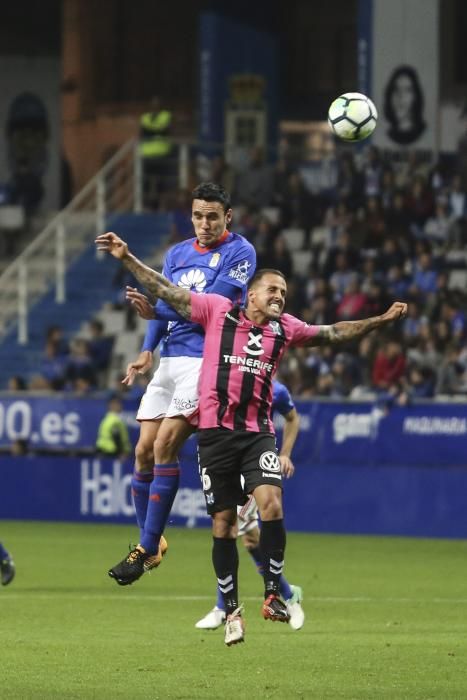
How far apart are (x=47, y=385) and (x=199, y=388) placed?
1619 centimetres

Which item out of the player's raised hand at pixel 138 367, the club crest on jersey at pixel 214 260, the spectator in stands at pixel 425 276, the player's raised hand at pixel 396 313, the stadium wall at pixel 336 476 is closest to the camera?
the player's raised hand at pixel 396 313

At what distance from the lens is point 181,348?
11.6m

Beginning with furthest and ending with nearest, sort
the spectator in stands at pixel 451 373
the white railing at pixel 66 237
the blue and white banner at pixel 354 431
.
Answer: the white railing at pixel 66 237, the spectator in stands at pixel 451 373, the blue and white banner at pixel 354 431

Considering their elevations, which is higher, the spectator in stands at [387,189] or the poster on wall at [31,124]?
the poster on wall at [31,124]

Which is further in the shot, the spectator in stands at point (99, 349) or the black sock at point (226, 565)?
the spectator in stands at point (99, 349)

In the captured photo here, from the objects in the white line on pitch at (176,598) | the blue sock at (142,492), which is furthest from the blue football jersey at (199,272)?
the white line on pitch at (176,598)

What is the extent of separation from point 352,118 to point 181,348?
1.96 metres

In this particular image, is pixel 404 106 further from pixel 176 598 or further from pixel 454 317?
pixel 176 598

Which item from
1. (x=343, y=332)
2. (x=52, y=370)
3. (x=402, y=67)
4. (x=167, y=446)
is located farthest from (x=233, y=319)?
A: (x=402, y=67)

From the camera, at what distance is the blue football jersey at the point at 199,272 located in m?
11.5

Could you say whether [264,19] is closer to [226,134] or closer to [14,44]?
[226,134]

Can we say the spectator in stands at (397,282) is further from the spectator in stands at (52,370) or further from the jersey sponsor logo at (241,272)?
the jersey sponsor logo at (241,272)

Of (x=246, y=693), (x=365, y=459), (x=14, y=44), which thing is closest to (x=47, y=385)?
(x=365, y=459)

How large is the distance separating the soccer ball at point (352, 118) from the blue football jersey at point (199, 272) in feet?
3.40
